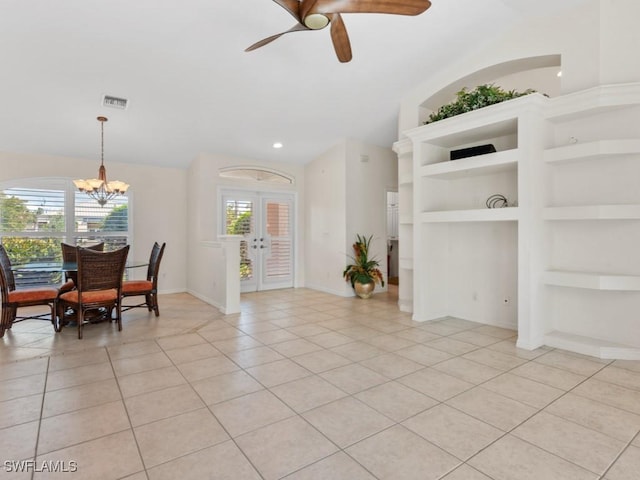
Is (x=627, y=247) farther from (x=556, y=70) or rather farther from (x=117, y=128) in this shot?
(x=117, y=128)

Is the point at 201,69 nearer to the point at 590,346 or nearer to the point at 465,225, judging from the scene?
the point at 465,225

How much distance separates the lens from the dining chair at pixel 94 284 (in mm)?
3900

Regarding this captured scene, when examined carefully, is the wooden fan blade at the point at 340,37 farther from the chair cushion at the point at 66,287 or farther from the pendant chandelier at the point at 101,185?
the chair cushion at the point at 66,287

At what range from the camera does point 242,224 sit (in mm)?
→ 7098

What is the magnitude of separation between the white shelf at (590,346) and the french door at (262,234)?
517 centimetres

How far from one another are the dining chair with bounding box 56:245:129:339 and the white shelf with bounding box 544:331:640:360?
4.99 m

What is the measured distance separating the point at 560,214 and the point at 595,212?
0.29 m

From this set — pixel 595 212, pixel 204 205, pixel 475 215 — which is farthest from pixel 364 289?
pixel 595 212

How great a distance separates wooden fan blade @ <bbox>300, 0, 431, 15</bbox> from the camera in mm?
2301

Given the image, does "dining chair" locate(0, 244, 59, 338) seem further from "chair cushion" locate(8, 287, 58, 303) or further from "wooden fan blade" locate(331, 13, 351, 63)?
"wooden fan blade" locate(331, 13, 351, 63)

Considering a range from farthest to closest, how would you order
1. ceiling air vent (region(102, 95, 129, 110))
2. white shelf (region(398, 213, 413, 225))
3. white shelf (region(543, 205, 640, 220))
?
1. white shelf (region(398, 213, 413, 225))
2. ceiling air vent (region(102, 95, 129, 110))
3. white shelf (region(543, 205, 640, 220))

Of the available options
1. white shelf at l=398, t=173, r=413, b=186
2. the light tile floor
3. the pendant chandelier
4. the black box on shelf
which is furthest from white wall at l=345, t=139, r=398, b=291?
the pendant chandelier

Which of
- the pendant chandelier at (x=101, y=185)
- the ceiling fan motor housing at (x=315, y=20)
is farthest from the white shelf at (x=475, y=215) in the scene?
the pendant chandelier at (x=101, y=185)

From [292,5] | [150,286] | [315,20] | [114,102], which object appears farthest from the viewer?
[150,286]
